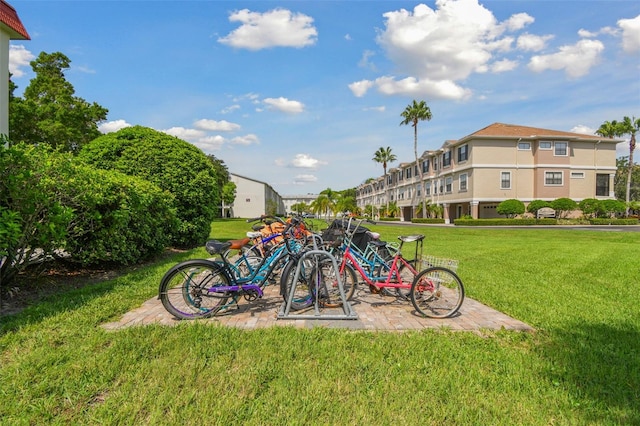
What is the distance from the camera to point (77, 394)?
7.72ft

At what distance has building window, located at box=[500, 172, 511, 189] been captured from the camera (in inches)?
1287

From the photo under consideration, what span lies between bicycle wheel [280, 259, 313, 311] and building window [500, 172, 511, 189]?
33314 millimetres

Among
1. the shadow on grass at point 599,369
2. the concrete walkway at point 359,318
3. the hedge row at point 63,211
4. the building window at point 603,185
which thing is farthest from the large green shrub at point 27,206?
the building window at point 603,185

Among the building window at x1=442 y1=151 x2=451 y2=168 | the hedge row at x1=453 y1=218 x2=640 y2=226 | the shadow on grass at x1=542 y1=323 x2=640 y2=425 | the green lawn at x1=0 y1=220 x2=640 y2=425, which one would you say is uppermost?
the building window at x1=442 y1=151 x2=451 y2=168

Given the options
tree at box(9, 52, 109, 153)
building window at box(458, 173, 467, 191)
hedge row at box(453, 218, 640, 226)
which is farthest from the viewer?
building window at box(458, 173, 467, 191)

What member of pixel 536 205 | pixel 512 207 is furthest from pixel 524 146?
pixel 512 207

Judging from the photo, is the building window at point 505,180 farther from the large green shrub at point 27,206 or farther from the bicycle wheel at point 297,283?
the large green shrub at point 27,206

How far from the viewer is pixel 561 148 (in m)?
32.3

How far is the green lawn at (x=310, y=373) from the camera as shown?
2.19m

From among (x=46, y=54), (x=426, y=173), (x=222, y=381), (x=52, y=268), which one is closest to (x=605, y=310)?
(x=222, y=381)

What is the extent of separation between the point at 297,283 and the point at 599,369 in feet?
9.40

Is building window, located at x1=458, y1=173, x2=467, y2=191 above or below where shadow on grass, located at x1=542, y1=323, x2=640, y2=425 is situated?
above

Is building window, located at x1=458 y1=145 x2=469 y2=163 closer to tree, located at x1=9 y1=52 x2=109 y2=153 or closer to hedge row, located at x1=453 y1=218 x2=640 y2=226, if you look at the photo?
hedge row, located at x1=453 y1=218 x2=640 y2=226

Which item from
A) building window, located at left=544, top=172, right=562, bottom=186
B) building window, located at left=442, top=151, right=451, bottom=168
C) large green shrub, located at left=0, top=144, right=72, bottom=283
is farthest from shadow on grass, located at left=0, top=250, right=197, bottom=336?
building window, located at left=442, top=151, right=451, bottom=168
